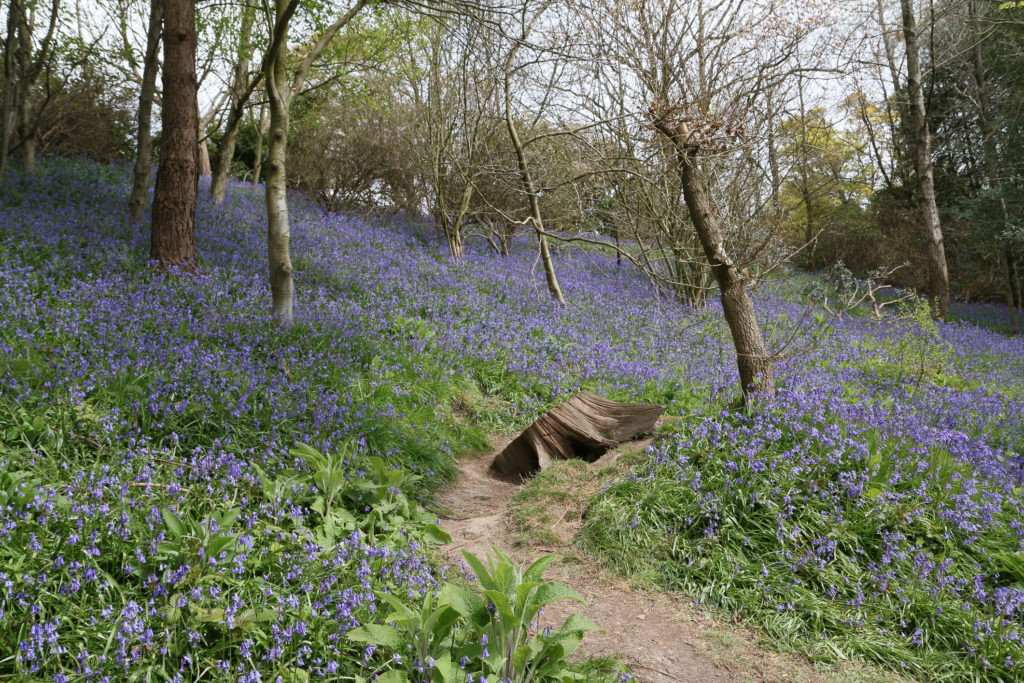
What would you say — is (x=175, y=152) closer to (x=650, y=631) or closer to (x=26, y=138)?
(x=26, y=138)

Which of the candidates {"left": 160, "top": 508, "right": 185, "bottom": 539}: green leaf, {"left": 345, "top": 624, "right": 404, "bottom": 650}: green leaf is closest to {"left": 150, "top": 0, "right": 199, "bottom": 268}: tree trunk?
{"left": 160, "top": 508, "right": 185, "bottom": 539}: green leaf

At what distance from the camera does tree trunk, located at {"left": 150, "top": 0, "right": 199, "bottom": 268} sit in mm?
8062

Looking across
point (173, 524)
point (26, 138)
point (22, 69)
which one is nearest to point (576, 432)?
point (173, 524)

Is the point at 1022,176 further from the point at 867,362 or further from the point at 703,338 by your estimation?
the point at 703,338

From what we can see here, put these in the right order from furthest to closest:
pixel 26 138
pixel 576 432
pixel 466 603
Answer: pixel 26 138
pixel 576 432
pixel 466 603

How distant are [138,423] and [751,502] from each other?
4.47 metres

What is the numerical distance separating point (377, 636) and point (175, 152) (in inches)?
295

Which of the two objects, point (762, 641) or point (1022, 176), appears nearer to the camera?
point (762, 641)

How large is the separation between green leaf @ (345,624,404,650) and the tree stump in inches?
135

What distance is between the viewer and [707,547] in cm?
443

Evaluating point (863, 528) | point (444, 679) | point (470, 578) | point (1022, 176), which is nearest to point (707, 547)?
point (863, 528)

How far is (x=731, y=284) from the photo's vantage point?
592cm

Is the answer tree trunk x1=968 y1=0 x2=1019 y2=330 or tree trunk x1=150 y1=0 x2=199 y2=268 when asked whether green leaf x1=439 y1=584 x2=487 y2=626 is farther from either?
tree trunk x1=968 y1=0 x2=1019 y2=330

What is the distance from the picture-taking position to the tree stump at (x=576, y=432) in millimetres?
6281
